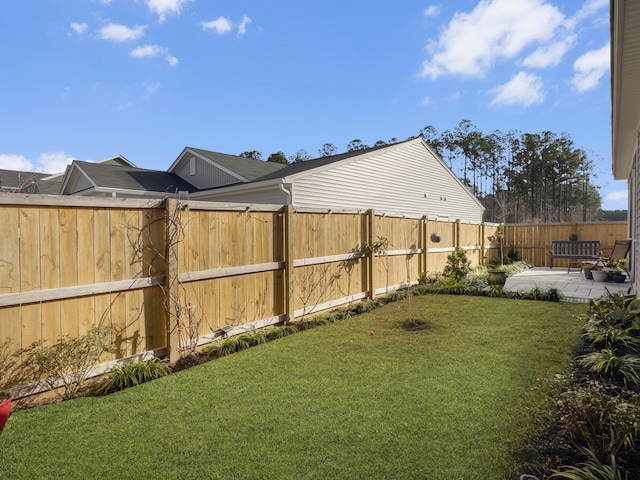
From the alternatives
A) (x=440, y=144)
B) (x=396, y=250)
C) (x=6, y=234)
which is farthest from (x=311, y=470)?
(x=440, y=144)

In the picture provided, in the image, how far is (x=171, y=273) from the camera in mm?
3918

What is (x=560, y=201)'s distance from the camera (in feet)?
104

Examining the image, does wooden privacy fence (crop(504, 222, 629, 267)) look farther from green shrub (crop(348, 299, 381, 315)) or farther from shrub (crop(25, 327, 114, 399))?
shrub (crop(25, 327, 114, 399))

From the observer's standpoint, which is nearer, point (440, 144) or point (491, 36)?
point (491, 36)

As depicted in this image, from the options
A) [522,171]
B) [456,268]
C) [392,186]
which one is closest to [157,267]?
[456,268]

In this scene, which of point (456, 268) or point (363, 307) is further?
point (456, 268)

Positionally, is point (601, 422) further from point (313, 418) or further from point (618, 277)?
point (618, 277)

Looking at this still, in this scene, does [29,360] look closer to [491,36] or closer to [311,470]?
[311,470]

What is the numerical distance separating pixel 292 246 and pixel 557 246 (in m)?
11.8

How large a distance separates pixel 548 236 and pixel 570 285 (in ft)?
20.4

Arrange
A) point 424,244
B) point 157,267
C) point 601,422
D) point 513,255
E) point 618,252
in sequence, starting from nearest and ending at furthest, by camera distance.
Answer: point 601,422 → point 157,267 → point 424,244 → point 618,252 → point 513,255

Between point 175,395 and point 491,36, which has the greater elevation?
point 491,36

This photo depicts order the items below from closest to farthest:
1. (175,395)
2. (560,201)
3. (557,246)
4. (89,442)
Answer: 1. (89,442)
2. (175,395)
3. (557,246)
4. (560,201)

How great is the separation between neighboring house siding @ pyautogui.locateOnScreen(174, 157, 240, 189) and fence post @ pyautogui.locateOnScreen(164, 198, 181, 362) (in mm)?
9669
